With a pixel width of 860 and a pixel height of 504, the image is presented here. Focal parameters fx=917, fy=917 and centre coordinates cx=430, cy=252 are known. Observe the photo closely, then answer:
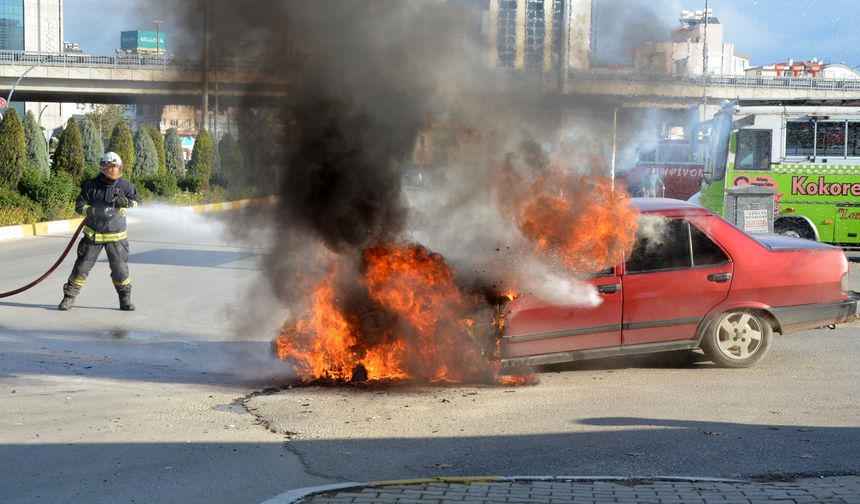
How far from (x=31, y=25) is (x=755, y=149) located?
2865 centimetres

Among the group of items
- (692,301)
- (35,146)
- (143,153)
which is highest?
(143,153)

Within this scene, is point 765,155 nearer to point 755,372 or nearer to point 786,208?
point 786,208

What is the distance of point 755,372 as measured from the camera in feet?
26.1

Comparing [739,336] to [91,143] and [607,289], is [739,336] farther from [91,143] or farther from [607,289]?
[91,143]

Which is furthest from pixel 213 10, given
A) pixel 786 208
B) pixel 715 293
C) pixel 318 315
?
pixel 786 208

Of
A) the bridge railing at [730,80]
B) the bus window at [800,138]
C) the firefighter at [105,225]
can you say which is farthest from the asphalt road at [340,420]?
the bus window at [800,138]

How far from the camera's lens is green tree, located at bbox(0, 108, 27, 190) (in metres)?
23.1

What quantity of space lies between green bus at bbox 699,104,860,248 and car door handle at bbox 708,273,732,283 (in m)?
11.4

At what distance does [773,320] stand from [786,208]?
11391 mm

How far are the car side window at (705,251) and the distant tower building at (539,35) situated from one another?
73.5 inches

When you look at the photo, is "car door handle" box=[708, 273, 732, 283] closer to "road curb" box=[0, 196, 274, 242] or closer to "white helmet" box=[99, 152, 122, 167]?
"white helmet" box=[99, 152, 122, 167]

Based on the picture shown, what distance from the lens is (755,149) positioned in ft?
62.0

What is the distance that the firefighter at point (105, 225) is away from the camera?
434 inches

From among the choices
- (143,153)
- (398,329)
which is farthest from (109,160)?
(143,153)
